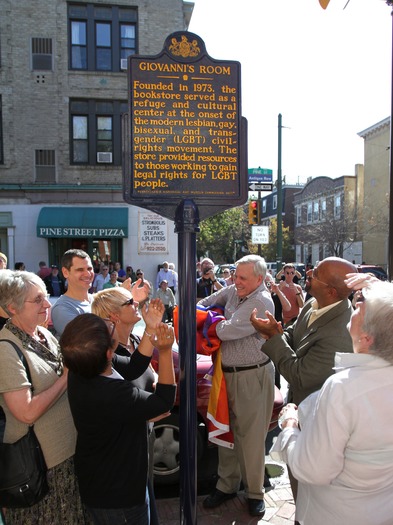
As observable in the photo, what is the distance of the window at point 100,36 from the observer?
16.1 metres

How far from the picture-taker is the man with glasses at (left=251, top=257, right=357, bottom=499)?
248 cm

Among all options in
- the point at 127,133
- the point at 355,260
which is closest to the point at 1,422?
the point at 127,133

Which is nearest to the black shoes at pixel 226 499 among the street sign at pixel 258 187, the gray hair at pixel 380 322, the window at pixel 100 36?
the gray hair at pixel 380 322

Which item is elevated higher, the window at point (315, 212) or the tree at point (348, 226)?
the window at point (315, 212)

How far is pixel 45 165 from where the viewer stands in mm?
16344

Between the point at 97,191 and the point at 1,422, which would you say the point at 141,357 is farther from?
the point at 97,191

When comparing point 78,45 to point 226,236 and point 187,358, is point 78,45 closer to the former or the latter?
point 187,358

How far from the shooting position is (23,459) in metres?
2.02

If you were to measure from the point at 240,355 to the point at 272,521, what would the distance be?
48.7 inches

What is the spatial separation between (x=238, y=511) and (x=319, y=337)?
174cm

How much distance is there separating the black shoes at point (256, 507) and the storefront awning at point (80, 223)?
44.3 ft

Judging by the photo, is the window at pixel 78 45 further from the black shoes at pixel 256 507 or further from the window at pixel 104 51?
the black shoes at pixel 256 507

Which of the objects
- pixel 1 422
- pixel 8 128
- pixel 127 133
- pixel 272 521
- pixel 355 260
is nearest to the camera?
pixel 1 422

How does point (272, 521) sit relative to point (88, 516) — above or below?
below
